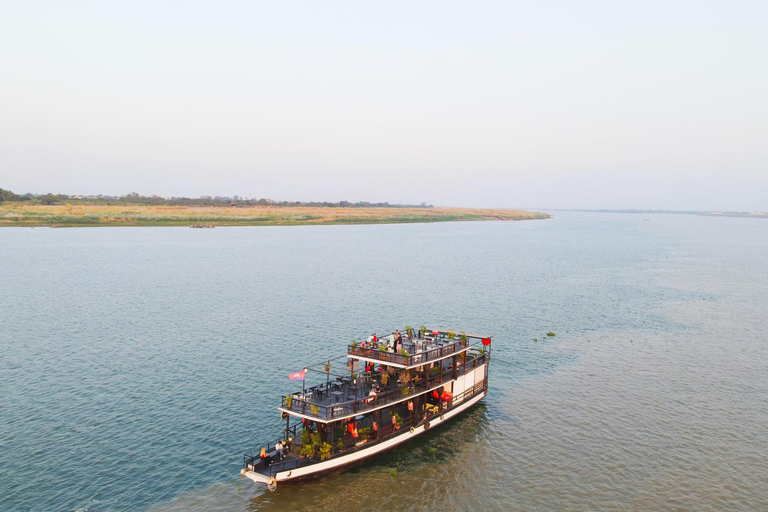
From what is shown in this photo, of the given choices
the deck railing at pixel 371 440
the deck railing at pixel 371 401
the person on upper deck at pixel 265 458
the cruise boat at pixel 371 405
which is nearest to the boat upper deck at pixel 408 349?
the cruise boat at pixel 371 405

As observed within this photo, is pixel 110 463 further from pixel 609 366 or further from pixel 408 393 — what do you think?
pixel 609 366

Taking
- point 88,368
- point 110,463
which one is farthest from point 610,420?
point 88,368

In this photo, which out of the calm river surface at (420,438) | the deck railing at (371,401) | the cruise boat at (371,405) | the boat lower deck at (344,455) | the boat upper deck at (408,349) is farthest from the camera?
the boat upper deck at (408,349)

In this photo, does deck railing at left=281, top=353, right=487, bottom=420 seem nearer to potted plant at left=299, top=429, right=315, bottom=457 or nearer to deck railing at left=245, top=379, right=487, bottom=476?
potted plant at left=299, top=429, right=315, bottom=457

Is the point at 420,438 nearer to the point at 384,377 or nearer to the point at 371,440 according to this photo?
the point at 384,377

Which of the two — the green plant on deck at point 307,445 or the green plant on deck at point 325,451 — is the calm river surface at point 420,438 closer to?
the green plant on deck at point 325,451
